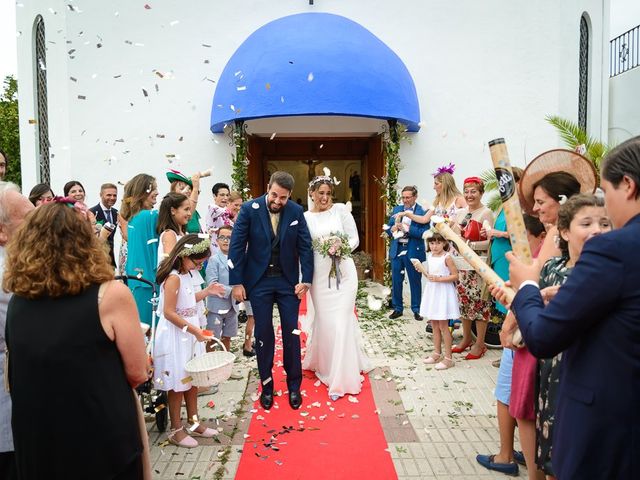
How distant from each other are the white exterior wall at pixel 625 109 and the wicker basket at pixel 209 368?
13.0m

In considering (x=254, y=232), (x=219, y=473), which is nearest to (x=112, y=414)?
(x=219, y=473)

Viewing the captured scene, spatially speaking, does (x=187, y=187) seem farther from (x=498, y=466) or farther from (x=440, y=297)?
(x=498, y=466)

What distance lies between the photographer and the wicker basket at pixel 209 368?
156 inches

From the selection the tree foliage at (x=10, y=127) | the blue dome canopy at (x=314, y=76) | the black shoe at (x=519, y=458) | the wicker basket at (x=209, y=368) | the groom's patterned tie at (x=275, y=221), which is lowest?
the black shoe at (x=519, y=458)

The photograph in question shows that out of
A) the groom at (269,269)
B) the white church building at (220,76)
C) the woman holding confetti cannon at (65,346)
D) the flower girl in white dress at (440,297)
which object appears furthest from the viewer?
the white church building at (220,76)

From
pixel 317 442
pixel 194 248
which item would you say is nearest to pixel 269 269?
pixel 194 248

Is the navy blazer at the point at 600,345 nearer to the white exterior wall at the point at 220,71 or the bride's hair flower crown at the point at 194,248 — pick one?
the bride's hair flower crown at the point at 194,248

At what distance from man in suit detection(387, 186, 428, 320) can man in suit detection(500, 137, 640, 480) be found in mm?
6560

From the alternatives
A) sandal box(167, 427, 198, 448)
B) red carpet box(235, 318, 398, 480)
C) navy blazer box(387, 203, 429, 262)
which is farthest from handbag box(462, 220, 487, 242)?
sandal box(167, 427, 198, 448)

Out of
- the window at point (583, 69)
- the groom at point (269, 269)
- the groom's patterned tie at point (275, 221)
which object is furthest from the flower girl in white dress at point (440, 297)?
the window at point (583, 69)

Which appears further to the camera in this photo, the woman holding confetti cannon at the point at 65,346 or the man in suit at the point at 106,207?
the man in suit at the point at 106,207

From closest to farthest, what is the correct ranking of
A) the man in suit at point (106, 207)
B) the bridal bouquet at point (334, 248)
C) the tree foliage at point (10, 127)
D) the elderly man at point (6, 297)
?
the elderly man at point (6, 297) → the bridal bouquet at point (334, 248) → the man in suit at point (106, 207) → the tree foliage at point (10, 127)

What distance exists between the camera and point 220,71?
1094 cm

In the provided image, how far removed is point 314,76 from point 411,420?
6.34 m
